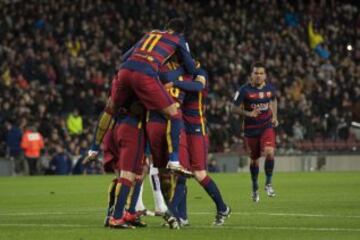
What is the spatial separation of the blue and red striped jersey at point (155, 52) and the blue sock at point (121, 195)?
1.31 meters

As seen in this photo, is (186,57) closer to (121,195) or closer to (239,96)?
(121,195)

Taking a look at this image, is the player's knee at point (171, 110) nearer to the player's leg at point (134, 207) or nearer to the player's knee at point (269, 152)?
the player's leg at point (134, 207)

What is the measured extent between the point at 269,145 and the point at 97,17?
729 inches

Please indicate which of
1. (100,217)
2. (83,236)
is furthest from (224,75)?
(83,236)

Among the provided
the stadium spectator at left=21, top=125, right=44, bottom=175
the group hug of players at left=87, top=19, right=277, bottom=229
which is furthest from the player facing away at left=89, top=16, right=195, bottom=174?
the stadium spectator at left=21, top=125, right=44, bottom=175

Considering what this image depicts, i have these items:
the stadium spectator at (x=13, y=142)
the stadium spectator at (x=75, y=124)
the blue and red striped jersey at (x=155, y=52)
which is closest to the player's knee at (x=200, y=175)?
the blue and red striped jersey at (x=155, y=52)

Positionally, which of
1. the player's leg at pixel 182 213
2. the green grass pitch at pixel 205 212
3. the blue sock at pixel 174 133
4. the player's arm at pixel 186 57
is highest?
the player's arm at pixel 186 57

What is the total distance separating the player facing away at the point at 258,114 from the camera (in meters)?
22.8

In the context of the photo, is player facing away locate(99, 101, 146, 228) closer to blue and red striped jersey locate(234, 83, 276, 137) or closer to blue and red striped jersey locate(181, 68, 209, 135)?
blue and red striped jersey locate(181, 68, 209, 135)

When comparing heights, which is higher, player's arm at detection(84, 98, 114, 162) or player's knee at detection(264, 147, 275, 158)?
player's arm at detection(84, 98, 114, 162)

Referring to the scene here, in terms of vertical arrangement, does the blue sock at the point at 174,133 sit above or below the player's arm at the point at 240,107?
below

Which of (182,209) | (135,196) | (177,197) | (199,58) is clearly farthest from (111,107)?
(199,58)

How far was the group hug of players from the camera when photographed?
45.3 feet

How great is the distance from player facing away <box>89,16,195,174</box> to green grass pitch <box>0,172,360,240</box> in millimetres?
1216
